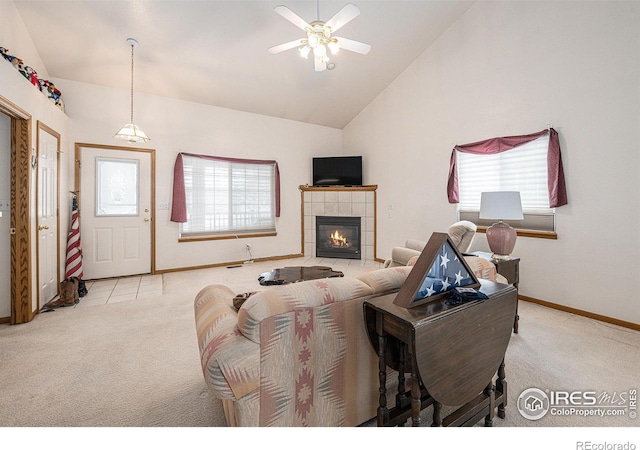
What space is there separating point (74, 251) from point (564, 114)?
5.81m

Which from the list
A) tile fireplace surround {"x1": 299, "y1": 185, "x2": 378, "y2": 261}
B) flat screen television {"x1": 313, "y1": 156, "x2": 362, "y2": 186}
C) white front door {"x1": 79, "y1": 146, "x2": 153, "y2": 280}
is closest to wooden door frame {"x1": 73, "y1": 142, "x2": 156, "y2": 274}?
white front door {"x1": 79, "y1": 146, "x2": 153, "y2": 280}

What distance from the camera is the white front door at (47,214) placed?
2934mm

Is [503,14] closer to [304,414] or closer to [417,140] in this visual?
[417,140]

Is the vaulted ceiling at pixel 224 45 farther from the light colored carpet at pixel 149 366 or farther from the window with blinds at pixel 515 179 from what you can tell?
the light colored carpet at pixel 149 366

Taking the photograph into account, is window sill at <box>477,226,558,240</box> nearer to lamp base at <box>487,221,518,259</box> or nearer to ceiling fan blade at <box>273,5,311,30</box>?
lamp base at <box>487,221,518,259</box>

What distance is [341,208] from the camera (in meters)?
5.59

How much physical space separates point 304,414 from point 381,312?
543 millimetres

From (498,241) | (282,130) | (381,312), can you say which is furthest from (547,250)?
(282,130)

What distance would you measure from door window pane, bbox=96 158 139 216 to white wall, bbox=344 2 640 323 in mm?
4402

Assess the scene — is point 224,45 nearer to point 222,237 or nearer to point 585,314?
point 222,237

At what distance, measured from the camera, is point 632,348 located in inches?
86.5

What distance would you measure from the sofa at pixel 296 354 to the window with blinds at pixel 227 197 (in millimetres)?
3781

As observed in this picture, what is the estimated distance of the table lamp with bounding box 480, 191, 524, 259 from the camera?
8.77ft

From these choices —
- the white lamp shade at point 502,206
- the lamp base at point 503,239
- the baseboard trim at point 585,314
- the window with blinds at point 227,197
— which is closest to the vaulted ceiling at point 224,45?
the window with blinds at point 227,197
